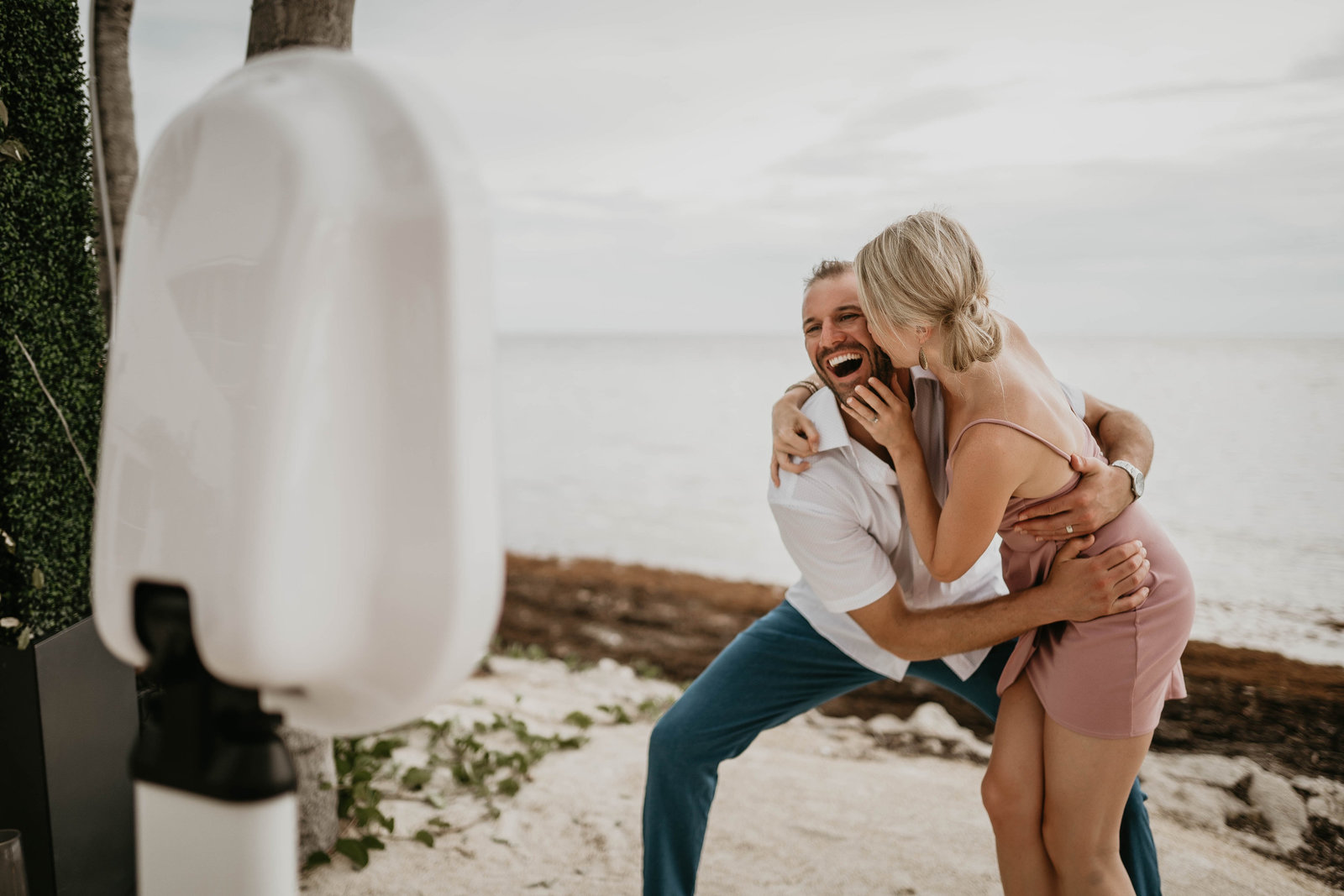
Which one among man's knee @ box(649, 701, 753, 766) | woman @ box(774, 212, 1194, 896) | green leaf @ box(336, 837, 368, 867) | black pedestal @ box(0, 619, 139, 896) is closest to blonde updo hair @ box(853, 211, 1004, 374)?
woman @ box(774, 212, 1194, 896)

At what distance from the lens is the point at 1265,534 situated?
1024cm

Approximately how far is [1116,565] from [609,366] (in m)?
44.2

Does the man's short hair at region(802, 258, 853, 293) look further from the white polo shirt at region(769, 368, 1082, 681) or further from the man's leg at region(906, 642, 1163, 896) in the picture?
the man's leg at region(906, 642, 1163, 896)

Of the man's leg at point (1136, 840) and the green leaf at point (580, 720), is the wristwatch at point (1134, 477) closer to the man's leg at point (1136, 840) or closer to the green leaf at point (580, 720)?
the man's leg at point (1136, 840)

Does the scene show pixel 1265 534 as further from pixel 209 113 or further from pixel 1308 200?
pixel 209 113

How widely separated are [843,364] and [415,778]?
2315 mm

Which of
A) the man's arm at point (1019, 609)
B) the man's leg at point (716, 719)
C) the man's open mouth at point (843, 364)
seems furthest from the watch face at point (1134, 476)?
the man's leg at point (716, 719)

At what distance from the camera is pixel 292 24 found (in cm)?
225

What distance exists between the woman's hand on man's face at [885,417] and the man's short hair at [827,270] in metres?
0.47

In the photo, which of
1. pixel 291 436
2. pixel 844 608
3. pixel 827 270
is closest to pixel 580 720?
pixel 844 608

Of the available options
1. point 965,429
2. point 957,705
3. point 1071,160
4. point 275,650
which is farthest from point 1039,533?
point 1071,160

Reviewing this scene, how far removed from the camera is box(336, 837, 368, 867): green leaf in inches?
108

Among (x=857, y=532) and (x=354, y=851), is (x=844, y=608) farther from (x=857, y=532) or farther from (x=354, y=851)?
(x=354, y=851)

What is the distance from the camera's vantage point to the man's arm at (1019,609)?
1891mm
